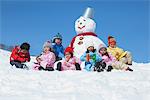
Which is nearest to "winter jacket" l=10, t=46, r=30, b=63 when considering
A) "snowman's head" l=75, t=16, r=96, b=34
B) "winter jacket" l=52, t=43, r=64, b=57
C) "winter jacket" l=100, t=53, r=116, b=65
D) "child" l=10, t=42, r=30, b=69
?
"child" l=10, t=42, r=30, b=69

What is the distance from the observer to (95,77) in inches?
252

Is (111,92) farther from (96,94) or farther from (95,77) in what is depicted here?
(95,77)

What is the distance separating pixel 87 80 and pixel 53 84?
592 mm

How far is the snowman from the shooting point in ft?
33.4

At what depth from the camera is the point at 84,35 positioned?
34.9 feet

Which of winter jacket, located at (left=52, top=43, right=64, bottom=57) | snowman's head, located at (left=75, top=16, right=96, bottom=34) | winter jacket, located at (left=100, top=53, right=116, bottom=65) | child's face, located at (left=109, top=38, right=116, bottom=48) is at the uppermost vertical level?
snowman's head, located at (left=75, top=16, right=96, bottom=34)

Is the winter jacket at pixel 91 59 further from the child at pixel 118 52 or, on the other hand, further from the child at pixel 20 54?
the child at pixel 20 54

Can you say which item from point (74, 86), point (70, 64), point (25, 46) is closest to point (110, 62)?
point (70, 64)

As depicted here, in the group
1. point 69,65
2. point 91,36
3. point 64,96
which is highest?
point 91,36

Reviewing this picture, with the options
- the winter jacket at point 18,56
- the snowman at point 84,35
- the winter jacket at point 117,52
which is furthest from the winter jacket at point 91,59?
the winter jacket at point 18,56

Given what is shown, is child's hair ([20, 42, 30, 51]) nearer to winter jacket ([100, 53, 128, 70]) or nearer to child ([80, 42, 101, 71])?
child ([80, 42, 101, 71])

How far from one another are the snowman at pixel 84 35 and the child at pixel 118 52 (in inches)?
10.7

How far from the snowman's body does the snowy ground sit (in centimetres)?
315

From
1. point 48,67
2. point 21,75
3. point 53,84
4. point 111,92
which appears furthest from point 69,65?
point 111,92
